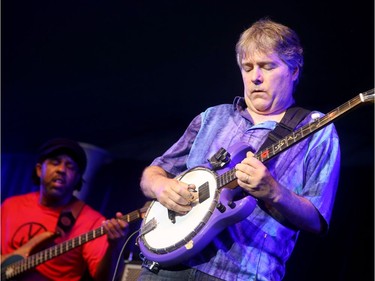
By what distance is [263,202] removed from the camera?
1.82 meters

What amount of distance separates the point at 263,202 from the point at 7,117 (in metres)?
4.90

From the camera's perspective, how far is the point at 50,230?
13.8 ft

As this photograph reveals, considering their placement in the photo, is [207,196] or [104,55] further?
[104,55]

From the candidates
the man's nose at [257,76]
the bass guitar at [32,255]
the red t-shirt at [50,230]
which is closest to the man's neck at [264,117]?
the man's nose at [257,76]

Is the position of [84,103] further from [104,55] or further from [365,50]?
[365,50]

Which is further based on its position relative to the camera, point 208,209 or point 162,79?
point 162,79

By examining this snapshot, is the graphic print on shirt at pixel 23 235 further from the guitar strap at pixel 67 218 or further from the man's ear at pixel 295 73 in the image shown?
the man's ear at pixel 295 73

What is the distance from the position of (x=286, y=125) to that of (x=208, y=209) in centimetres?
44

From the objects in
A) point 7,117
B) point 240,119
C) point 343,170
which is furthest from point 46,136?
point 240,119

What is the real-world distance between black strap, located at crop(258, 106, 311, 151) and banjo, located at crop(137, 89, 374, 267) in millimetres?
70

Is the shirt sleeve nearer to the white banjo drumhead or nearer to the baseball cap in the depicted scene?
the white banjo drumhead

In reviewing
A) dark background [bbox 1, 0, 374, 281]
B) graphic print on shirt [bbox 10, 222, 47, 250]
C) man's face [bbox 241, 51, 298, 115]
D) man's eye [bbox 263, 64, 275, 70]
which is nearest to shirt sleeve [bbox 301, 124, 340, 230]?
man's face [bbox 241, 51, 298, 115]

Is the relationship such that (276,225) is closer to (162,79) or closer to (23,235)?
(162,79)

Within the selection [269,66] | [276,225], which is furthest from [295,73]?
[276,225]
